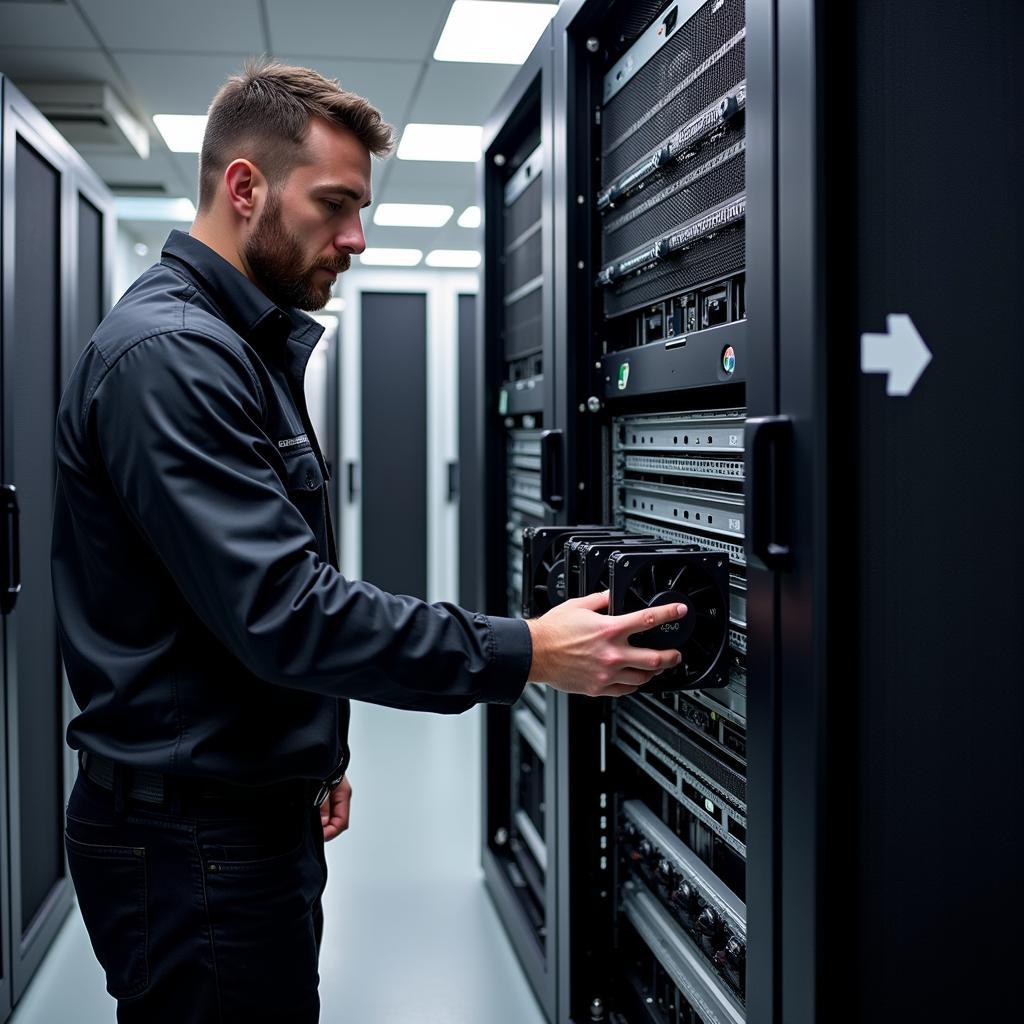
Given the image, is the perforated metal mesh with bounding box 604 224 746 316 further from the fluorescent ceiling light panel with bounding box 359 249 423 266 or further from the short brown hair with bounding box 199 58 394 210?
the fluorescent ceiling light panel with bounding box 359 249 423 266

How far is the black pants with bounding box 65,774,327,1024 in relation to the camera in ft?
4.20

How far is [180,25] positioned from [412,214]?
2.62 m

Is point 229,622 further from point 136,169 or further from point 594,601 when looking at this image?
point 136,169

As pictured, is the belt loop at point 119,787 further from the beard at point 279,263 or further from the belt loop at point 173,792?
the beard at point 279,263

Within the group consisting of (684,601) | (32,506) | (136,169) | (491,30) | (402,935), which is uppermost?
(136,169)

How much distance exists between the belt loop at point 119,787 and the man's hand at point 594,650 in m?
0.53

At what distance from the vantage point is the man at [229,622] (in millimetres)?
1165

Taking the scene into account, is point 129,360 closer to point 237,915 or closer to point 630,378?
point 237,915

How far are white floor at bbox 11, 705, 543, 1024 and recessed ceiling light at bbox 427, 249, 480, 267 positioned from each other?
4.16 m

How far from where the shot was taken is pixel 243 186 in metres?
1.40

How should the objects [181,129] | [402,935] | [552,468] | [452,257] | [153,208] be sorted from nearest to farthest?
1. [552,468]
2. [402,935]
3. [181,129]
4. [153,208]
5. [452,257]

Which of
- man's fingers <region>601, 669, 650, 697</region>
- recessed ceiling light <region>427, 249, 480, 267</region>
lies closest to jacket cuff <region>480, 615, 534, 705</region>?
man's fingers <region>601, 669, 650, 697</region>

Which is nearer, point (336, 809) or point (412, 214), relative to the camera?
point (336, 809)

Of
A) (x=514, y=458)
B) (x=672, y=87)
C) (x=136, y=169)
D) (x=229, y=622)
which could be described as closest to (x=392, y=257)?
(x=136, y=169)
